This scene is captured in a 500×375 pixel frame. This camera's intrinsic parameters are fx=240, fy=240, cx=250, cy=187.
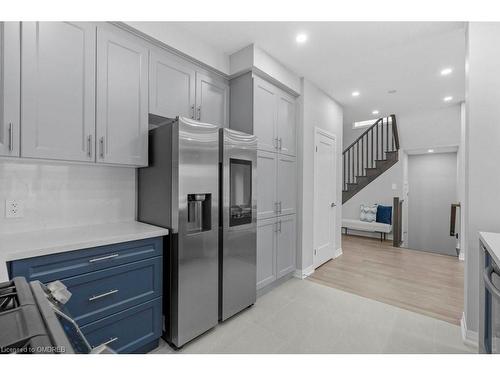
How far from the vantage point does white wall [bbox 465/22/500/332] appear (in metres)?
1.87

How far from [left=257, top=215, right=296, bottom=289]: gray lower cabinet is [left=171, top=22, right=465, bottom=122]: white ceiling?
6.30ft

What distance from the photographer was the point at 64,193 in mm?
1879

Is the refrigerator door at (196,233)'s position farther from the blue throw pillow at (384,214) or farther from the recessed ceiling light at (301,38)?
the blue throw pillow at (384,214)

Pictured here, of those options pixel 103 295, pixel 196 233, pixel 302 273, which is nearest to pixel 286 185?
pixel 302 273

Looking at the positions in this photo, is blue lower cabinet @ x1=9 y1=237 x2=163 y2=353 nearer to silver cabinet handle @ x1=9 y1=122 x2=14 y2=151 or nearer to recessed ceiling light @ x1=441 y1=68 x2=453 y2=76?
silver cabinet handle @ x1=9 y1=122 x2=14 y2=151

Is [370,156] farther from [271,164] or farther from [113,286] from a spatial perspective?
[113,286]

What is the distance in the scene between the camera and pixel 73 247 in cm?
140

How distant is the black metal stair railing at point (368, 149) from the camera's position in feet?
20.0

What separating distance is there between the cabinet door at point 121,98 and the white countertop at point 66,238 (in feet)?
1.74

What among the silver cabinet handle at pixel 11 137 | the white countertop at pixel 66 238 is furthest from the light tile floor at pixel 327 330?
the silver cabinet handle at pixel 11 137

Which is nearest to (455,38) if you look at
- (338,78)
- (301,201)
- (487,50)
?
(487,50)

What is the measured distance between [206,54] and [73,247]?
2.11m

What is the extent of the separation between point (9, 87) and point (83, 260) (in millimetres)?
1111

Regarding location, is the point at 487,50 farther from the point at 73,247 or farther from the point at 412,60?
the point at 73,247
